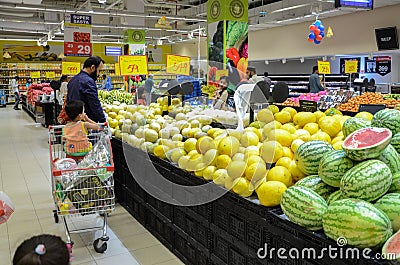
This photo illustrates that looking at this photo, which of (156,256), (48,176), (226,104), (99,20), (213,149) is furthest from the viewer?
(99,20)

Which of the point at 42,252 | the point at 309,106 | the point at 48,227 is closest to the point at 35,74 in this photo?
the point at 48,227

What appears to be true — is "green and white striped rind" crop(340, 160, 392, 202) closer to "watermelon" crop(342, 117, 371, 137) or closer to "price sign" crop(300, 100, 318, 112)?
"watermelon" crop(342, 117, 371, 137)

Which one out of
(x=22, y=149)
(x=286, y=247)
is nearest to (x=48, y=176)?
(x=22, y=149)

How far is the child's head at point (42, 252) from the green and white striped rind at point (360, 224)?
110 cm

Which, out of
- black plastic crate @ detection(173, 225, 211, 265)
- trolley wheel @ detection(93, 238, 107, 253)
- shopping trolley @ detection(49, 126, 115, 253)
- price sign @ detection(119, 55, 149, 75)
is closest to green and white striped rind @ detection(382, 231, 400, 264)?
black plastic crate @ detection(173, 225, 211, 265)

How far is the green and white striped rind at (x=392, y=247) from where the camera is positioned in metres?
1.52

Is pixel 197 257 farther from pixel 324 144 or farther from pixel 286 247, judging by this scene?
pixel 324 144

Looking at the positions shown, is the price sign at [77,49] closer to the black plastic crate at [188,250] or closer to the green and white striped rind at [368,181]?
the black plastic crate at [188,250]

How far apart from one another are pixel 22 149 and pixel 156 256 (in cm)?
677

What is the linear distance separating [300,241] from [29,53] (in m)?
25.6

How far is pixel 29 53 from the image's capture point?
80.1ft

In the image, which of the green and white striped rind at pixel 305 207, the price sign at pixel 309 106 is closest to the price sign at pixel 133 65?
the price sign at pixel 309 106

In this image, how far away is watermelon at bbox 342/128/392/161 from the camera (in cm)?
186

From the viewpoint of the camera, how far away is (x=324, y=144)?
7.25ft
